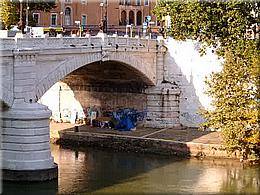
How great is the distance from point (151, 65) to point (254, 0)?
598cm

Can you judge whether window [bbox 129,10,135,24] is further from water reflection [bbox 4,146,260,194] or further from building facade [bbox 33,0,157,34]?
water reflection [bbox 4,146,260,194]

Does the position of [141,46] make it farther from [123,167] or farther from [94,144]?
[123,167]

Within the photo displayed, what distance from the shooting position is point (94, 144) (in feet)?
112

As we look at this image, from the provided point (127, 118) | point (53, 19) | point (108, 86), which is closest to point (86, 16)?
point (53, 19)

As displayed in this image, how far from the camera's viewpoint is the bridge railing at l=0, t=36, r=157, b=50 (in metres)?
25.7

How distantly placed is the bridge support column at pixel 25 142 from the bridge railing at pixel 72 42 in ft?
6.56

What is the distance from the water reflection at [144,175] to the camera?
84.2 ft

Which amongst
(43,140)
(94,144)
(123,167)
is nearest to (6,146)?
(43,140)

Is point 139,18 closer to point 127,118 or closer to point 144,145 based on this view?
point 127,118

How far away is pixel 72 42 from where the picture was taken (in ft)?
97.1

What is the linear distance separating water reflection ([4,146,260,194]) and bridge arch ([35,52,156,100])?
3.41m

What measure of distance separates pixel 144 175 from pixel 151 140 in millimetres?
4686

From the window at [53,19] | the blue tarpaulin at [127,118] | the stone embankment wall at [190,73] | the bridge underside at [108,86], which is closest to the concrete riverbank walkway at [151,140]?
the blue tarpaulin at [127,118]

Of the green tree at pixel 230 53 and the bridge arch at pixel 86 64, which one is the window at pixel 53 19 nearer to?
the green tree at pixel 230 53
